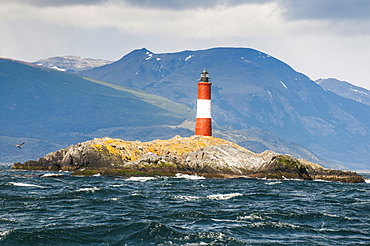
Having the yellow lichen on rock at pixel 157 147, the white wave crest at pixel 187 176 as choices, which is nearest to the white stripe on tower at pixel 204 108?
the yellow lichen on rock at pixel 157 147

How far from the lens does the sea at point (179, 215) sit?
36625 millimetres

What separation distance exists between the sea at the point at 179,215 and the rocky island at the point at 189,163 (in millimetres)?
15852

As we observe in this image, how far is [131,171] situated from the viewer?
8088cm

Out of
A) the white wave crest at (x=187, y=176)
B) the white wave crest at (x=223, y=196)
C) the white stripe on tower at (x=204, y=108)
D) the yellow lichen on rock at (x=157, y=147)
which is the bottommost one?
the white wave crest at (x=187, y=176)

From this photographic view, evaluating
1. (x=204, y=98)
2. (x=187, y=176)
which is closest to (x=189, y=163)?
(x=187, y=176)

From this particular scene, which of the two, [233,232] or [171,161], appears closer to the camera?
[233,232]

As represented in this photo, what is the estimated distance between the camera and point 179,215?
1734 inches

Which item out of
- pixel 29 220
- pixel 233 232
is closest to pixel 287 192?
pixel 233 232

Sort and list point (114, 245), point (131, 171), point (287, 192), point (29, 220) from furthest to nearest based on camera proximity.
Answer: point (131, 171)
point (287, 192)
point (29, 220)
point (114, 245)

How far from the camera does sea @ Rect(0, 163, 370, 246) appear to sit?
120 ft

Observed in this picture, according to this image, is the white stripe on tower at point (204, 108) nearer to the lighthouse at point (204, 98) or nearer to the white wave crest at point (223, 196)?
the lighthouse at point (204, 98)

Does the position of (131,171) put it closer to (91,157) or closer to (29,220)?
(91,157)

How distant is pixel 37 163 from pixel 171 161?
27.1 meters

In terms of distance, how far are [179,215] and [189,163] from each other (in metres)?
40.5
